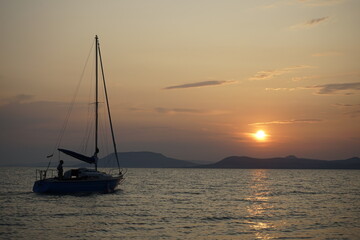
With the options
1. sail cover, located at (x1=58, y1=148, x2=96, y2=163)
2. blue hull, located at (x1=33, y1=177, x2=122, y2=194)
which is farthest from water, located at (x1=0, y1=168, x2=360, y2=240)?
sail cover, located at (x1=58, y1=148, x2=96, y2=163)

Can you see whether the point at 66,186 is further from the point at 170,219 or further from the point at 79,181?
the point at 170,219

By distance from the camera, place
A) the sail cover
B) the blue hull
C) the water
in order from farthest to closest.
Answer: the sail cover < the blue hull < the water

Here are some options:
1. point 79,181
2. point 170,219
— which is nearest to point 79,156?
point 79,181

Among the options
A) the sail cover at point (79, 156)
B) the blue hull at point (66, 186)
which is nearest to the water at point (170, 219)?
the blue hull at point (66, 186)

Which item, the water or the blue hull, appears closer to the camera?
the water

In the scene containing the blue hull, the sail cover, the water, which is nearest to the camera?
the water

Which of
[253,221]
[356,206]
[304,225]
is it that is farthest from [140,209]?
[356,206]

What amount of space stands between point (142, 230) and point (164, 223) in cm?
358

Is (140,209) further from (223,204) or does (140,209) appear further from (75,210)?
(223,204)

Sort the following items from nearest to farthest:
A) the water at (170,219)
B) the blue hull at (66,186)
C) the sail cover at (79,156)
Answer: the water at (170,219) < the blue hull at (66,186) < the sail cover at (79,156)

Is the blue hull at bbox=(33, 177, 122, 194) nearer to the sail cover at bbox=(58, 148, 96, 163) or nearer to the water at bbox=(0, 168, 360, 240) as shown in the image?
the water at bbox=(0, 168, 360, 240)

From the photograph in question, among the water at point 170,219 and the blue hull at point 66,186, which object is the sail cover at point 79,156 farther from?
the water at point 170,219

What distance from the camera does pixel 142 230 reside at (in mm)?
30766

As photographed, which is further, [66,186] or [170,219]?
[66,186]
